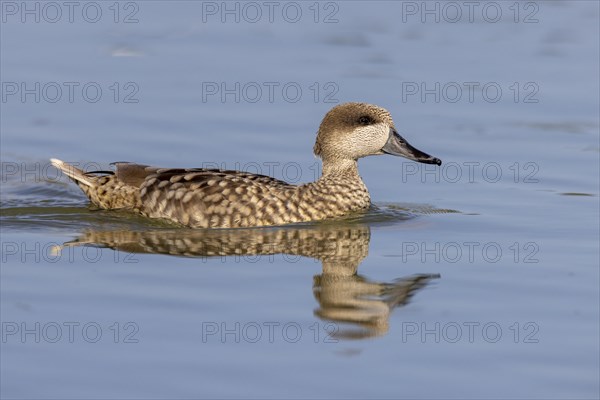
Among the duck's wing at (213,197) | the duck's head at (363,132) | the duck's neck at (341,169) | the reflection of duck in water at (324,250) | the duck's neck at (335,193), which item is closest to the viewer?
the reflection of duck in water at (324,250)

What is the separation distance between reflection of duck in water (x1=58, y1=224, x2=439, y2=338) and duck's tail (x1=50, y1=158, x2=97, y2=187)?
3.48ft

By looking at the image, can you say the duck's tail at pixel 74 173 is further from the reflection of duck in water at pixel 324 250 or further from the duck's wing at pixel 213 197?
the reflection of duck in water at pixel 324 250

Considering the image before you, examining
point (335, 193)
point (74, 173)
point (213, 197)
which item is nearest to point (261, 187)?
point (213, 197)

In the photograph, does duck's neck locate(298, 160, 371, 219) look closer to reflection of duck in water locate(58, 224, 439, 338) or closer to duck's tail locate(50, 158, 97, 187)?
reflection of duck in water locate(58, 224, 439, 338)

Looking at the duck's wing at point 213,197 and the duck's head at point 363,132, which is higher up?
the duck's head at point 363,132

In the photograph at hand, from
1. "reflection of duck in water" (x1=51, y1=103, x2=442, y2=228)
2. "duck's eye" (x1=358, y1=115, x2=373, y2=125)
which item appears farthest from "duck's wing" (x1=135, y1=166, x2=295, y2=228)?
"duck's eye" (x1=358, y1=115, x2=373, y2=125)

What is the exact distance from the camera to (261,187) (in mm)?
13344

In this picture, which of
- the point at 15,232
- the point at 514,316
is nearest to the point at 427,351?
the point at 514,316

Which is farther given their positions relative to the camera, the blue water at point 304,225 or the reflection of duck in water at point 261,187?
the reflection of duck in water at point 261,187

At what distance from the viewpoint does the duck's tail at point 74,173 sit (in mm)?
13992

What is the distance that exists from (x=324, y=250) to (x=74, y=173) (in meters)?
2.79

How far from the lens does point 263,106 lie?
16.4 metres

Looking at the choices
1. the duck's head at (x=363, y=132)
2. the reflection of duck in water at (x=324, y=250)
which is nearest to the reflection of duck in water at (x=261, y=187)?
the duck's head at (x=363, y=132)

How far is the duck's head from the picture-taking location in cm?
1369
